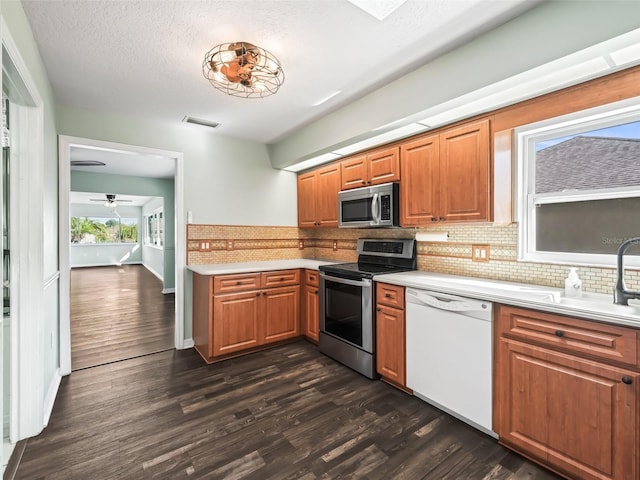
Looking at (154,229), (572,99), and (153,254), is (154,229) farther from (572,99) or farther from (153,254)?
(572,99)

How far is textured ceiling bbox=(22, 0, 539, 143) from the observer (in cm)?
171

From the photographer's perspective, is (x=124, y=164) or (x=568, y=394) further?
(x=124, y=164)

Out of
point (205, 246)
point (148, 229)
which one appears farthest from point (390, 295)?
point (148, 229)

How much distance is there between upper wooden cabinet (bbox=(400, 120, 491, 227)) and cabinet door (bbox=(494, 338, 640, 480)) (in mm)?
1018

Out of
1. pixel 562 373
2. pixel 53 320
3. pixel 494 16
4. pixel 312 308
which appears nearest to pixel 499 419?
pixel 562 373

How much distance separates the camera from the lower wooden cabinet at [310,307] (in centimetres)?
343

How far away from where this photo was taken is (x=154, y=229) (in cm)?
1019

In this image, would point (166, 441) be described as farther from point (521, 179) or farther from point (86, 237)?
point (86, 237)

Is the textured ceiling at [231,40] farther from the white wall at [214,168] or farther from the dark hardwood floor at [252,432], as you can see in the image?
the dark hardwood floor at [252,432]

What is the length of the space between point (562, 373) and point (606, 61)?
1.64 meters

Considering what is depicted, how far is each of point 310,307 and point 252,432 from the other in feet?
5.25

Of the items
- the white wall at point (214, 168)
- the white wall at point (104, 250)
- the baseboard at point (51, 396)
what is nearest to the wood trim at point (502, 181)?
the white wall at point (214, 168)

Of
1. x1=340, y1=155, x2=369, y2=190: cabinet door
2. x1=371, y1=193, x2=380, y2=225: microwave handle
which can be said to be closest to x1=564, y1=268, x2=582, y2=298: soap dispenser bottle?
x1=371, y1=193, x2=380, y2=225: microwave handle

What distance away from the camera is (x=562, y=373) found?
5.23ft
